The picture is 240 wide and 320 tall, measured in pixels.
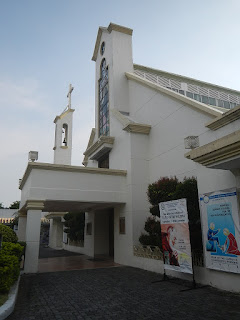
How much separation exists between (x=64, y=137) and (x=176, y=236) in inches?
782

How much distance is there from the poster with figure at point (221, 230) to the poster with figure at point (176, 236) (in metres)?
0.56

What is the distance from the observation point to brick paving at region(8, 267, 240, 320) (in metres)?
5.43

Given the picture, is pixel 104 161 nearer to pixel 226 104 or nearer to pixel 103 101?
pixel 103 101

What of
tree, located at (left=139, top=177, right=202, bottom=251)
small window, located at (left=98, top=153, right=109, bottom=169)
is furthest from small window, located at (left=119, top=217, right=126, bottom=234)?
small window, located at (left=98, top=153, right=109, bottom=169)

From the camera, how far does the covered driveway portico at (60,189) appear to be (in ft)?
36.3

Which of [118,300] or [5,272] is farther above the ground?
[5,272]

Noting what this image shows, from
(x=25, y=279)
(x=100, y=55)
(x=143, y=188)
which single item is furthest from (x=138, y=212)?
(x=100, y=55)

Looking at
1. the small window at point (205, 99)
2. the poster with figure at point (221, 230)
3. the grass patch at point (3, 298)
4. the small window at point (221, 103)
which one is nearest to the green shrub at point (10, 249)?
the grass patch at point (3, 298)

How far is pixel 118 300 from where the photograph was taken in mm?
6527

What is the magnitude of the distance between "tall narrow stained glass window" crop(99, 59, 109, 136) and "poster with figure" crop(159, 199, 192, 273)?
976cm

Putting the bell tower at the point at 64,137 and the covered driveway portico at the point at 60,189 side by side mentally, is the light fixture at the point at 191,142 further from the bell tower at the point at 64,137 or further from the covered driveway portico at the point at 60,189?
the bell tower at the point at 64,137

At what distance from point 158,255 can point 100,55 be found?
1535 cm

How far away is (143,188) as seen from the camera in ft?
43.7

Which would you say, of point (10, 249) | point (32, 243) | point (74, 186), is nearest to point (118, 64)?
point (74, 186)
